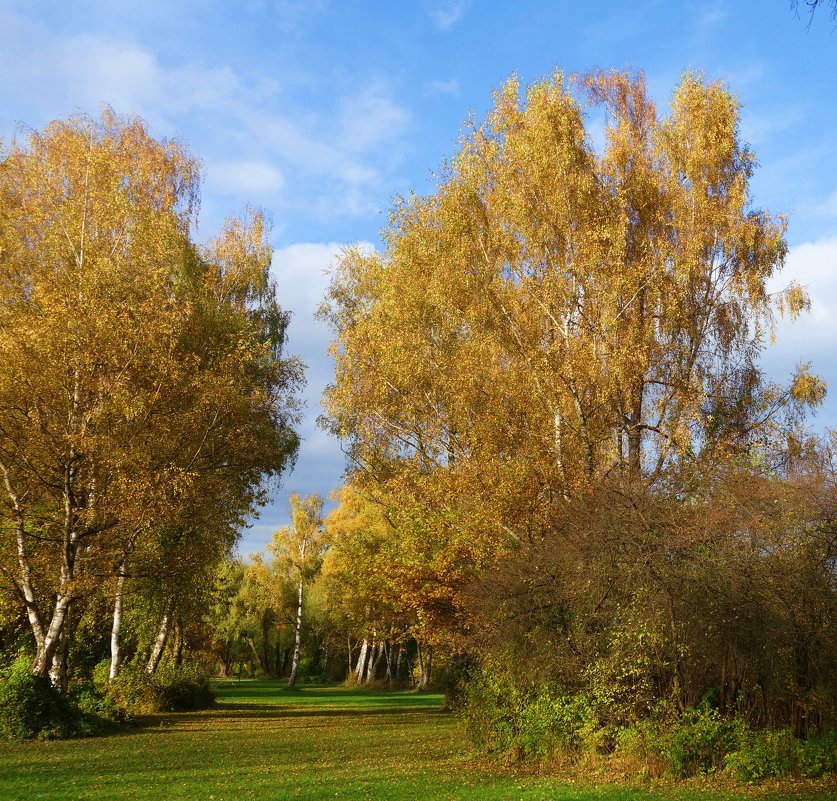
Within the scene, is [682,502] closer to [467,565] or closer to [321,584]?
[467,565]

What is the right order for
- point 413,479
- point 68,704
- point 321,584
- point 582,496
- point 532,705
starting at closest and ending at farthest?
1. point 532,705
2. point 582,496
3. point 68,704
4. point 413,479
5. point 321,584

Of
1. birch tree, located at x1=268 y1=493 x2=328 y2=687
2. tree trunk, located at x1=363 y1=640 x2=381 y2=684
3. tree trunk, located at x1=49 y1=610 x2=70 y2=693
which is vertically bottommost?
tree trunk, located at x1=363 y1=640 x2=381 y2=684

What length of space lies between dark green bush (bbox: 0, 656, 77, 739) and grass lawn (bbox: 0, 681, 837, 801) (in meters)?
0.76

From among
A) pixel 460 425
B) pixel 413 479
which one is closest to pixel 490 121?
pixel 460 425

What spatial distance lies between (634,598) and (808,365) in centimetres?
1374

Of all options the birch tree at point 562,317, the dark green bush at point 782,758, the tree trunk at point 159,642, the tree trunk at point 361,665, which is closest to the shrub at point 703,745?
the dark green bush at point 782,758

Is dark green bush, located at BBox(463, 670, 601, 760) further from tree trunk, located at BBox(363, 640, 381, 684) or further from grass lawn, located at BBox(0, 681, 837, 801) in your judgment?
tree trunk, located at BBox(363, 640, 381, 684)

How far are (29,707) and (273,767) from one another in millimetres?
7404

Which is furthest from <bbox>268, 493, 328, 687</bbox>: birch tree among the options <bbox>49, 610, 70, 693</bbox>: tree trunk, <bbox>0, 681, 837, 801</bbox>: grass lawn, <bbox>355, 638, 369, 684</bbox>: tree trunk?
<bbox>49, 610, 70, 693</bbox>: tree trunk

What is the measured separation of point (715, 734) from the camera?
13547 mm

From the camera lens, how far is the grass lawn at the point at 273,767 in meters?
12.9

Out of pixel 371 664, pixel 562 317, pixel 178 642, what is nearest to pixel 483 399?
pixel 562 317

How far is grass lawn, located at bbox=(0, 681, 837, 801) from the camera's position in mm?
12898

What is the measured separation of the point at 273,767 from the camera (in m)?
16.4
